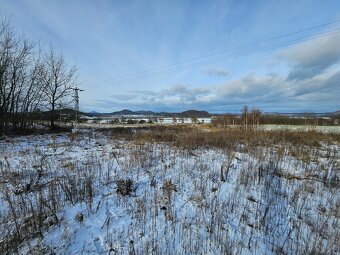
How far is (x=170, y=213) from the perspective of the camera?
3584 millimetres

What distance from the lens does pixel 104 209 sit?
3.76m

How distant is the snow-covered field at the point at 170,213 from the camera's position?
2.87 meters

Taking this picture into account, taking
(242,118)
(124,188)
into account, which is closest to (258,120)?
(242,118)

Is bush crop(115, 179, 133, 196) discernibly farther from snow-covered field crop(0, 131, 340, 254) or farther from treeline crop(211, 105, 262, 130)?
treeline crop(211, 105, 262, 130)

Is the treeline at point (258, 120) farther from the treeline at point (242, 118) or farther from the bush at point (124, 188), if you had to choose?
the bush at point (124, 188)

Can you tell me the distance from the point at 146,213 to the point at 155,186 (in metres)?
1.18

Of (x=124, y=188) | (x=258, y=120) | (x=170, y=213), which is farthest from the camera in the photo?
(x=258, y=120)

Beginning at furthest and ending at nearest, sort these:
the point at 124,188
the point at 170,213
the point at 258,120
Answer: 1. the point at 258,120
2. the point at 124,188
3. the point at 170,213

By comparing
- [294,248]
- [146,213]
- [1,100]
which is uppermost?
[1,100]

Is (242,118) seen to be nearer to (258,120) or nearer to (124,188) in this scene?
(258,120)

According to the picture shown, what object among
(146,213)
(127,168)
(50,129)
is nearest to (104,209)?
(146,213)

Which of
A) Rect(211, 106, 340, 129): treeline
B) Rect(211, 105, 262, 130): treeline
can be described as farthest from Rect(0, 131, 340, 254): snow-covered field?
Rect(211, 105, 262, 130): treeline

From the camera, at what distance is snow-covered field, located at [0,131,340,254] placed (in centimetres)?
287

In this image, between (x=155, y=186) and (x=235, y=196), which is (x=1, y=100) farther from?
(x=235, y=196)
